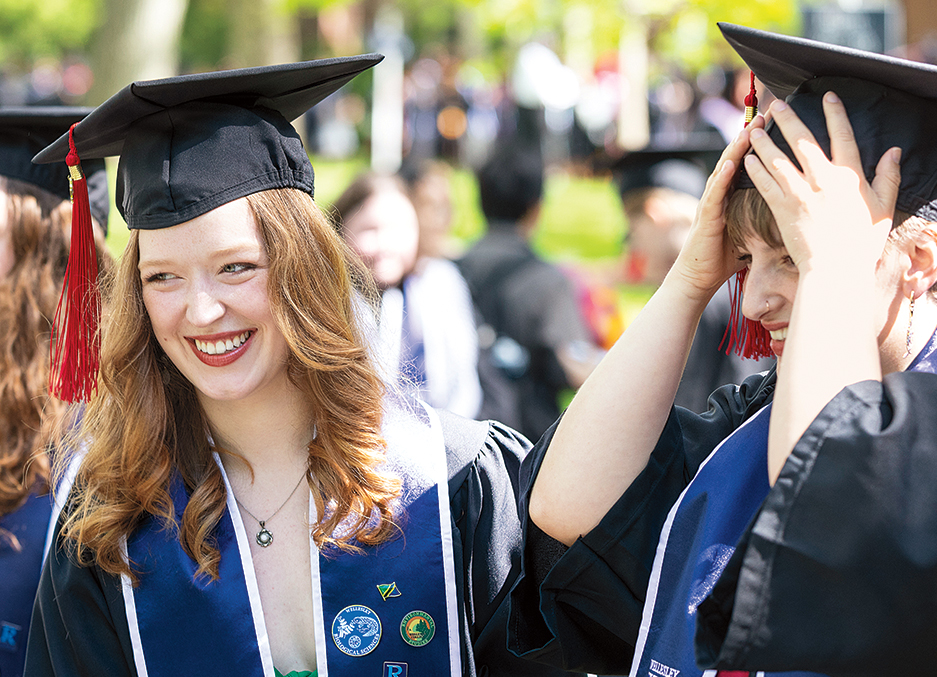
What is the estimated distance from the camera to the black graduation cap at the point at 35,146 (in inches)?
103

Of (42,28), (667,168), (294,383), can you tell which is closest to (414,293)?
(667,168)

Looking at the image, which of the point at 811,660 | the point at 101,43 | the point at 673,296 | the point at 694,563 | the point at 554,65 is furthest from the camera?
the point at 554,65

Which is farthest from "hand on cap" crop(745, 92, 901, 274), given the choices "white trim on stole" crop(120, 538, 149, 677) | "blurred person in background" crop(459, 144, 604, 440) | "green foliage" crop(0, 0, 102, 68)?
"green foliage" crop(0, 0, 102, 68)

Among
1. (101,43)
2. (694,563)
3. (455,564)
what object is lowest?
(455,564)

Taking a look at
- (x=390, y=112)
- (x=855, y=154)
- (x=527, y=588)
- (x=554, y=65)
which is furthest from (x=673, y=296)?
(x=390, y=112)

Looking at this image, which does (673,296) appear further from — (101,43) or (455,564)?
(101,43)

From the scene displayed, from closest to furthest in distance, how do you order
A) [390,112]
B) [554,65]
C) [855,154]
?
[855,154] < [554,65] < [390,112]

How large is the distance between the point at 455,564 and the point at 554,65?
16.6m

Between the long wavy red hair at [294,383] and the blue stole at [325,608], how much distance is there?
0.03 meters

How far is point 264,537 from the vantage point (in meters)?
2.10

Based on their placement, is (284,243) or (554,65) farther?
(554,65)

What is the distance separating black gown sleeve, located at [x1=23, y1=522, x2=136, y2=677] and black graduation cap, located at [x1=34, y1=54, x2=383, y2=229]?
0.75 meters

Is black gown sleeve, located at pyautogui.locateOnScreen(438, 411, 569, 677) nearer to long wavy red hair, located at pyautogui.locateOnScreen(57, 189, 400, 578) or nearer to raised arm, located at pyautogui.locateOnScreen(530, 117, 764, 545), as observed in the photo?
long wavy red hair, located at pyautogui.locateOnScreen(57, 189, 400, 578)

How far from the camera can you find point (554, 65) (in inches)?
696
